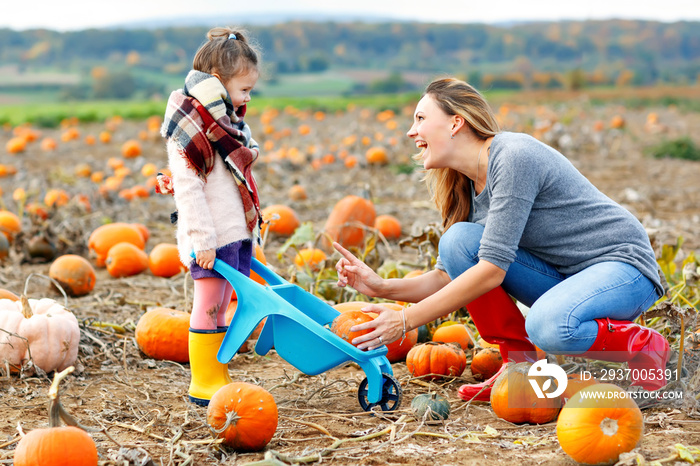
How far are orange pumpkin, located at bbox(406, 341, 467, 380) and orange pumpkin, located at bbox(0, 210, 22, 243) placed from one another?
12.9 ft

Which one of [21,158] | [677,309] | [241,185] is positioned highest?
[241,185]

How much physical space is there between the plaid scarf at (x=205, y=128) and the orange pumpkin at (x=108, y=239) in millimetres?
2629

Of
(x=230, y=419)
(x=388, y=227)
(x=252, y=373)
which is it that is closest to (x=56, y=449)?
(x=230, y=419)

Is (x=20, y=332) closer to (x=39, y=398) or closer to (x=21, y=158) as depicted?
(x=39, y=398)

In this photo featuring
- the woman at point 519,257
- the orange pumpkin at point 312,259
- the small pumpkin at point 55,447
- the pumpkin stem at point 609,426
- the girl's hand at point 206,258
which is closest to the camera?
the small pumpkin at point 55,447

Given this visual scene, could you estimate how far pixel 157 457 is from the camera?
2367 millimetres

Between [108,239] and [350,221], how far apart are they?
6.20ft

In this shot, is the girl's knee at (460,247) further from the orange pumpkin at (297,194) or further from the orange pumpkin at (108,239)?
the orange pumpkin at (297,194)

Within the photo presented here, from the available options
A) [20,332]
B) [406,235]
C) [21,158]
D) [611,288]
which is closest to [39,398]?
[20,332]

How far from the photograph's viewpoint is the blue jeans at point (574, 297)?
8.89 feet

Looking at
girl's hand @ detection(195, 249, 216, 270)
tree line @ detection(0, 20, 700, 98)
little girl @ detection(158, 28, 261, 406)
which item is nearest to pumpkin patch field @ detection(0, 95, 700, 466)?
little girl @ detection(158, 28, 261, 406)

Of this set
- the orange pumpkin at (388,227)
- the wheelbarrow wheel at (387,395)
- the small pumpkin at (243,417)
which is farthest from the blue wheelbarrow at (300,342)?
the orange pumpkin at (388,227)

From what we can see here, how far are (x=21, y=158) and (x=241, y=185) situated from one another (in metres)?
10.4

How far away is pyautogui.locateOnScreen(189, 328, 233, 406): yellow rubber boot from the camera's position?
2993 millimetres
